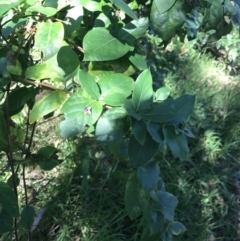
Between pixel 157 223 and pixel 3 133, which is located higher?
pixel 3 133

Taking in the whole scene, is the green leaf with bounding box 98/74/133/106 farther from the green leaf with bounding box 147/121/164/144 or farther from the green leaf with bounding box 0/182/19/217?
the green leaf with bounding box 0/182/19/217

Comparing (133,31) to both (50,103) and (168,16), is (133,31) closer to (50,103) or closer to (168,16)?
(168,16)

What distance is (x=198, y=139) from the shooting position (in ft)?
9.33

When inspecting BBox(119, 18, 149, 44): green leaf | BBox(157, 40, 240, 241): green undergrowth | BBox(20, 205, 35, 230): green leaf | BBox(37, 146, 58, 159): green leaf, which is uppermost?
BBox(119, 18, 149, 44): green leaf

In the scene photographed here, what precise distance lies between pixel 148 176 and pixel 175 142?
0.09m

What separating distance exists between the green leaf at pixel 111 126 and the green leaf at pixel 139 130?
0.02 metres

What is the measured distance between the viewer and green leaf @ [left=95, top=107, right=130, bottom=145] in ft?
2.42

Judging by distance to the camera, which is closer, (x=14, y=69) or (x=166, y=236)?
(x=14, y=69)

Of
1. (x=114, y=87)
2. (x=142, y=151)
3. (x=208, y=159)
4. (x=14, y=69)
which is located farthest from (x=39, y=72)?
(x=208, y=159)

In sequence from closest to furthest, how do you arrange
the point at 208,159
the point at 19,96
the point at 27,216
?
the point at 19,96 < the point at 27,216 < the point at 208,159

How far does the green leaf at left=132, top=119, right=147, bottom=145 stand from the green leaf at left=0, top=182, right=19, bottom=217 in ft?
0.98

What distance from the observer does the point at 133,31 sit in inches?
32.8

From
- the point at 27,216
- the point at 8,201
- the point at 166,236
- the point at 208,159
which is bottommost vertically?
the point at 208,159

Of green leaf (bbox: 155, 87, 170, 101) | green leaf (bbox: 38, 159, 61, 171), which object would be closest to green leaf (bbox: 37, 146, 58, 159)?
green leaf (bbox: 38, 159, 61, 171)
